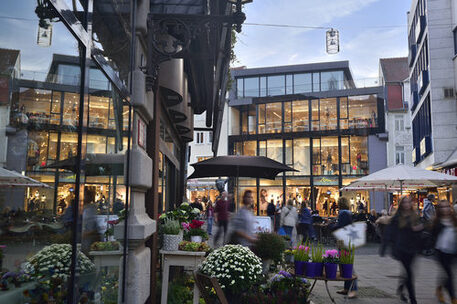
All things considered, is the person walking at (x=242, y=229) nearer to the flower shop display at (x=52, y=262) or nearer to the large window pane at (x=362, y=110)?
the flower shop display at (x=52, y=262)

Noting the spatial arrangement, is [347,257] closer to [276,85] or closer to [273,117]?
[273,117]

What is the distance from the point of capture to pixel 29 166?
186 cm

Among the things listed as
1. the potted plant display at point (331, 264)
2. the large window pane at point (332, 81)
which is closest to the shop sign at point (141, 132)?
the potted plant display at point (331, 264)

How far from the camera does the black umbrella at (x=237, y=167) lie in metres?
9.54

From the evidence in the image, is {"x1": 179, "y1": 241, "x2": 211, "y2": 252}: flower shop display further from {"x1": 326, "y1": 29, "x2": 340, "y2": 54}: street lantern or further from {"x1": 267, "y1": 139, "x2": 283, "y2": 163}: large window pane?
{"x1": 267, "y1": 139, "x2": 283, "y2": 163}: large window pane

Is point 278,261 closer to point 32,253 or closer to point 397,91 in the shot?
point 32,253

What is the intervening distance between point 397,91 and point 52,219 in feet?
135

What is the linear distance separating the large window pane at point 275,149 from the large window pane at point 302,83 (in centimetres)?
495

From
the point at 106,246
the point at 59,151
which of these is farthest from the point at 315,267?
the point at 59,151

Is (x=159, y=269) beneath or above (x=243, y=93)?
beneath

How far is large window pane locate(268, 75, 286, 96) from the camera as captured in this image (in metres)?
40.0

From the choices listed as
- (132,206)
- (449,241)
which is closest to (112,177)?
(132,206)

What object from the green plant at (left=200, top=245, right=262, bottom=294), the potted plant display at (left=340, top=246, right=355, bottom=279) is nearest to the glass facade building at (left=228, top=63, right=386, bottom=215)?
the potted plant display at (left=340, top=246, right=355, bottom=279)

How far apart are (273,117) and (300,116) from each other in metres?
2.44
